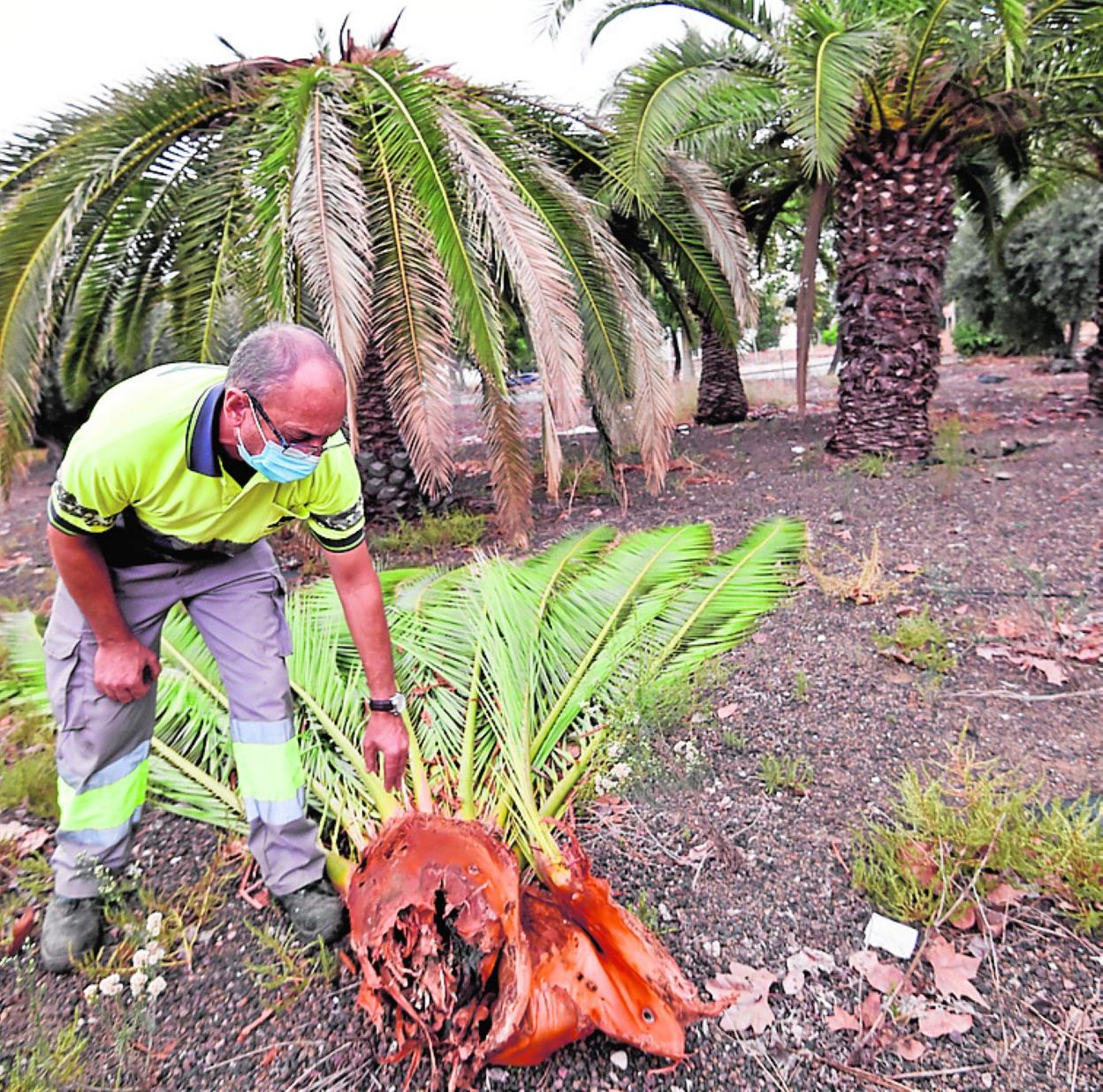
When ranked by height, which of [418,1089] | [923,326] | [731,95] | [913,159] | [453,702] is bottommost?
[418,1089]

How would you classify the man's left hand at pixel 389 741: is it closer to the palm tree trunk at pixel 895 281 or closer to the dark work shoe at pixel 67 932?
the dark work shoe at pixel 67 932

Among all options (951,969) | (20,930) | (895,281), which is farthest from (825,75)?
(20,930)

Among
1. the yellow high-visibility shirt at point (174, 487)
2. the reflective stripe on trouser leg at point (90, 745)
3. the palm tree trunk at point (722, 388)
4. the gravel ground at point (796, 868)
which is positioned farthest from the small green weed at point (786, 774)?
the palm tree trunk at point (722, 388)

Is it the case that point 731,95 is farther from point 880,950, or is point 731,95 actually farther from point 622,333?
point 880,950

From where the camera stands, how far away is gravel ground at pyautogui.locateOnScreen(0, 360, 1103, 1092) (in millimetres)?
1600

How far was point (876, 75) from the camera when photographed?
541 cm

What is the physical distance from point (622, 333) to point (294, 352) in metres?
3.50

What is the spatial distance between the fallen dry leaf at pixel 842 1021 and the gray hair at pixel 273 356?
1795 millimetres

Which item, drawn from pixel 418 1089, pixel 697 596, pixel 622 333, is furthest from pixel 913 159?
pixel 418 1089

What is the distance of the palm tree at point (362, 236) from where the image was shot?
3977 mm

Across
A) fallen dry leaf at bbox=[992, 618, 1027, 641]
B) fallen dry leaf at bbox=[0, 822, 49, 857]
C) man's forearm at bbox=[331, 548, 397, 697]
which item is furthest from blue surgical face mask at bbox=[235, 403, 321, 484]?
fallen dry leaf at bbox=[992, 618, 1027, 641]

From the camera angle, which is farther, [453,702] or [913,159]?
[913,159]

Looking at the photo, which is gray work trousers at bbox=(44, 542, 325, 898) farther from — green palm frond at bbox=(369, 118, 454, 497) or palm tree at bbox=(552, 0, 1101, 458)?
palm tree at bbox=(552, 0, 1101, 458)

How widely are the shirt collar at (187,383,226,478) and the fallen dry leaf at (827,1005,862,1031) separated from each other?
6.18 feet
